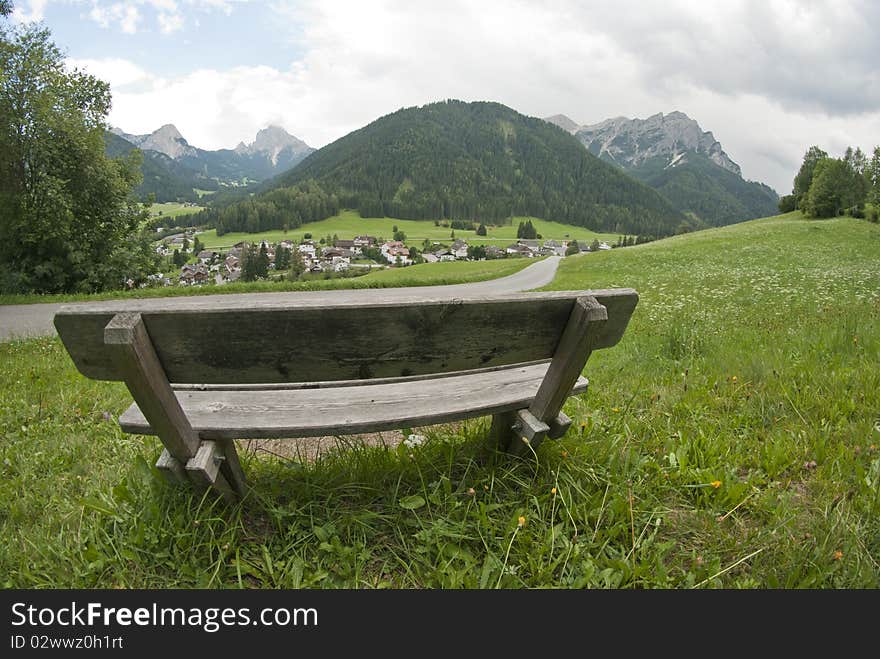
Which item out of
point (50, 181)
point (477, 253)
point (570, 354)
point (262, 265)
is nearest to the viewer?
point (570, 354)

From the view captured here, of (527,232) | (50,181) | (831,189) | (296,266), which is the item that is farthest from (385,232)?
(50,181)

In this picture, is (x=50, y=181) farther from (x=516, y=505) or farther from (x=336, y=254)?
(x=336, y=254)

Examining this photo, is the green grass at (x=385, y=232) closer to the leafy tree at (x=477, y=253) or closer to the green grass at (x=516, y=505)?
the leafy tree at (x=477, y=253)

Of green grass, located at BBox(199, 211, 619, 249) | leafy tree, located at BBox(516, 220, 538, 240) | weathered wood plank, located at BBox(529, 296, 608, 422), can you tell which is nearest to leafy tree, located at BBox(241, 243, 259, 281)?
weathered wood plank, located at BBox(529, 296, 608, 422)

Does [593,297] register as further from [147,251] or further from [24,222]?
[147,251]

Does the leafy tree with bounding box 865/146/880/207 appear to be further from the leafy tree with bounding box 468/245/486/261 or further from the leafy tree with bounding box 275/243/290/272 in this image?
the leafy tree with bounding box 275/243/290/272

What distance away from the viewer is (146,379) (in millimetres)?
1816

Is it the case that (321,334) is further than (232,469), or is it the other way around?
(232,469)

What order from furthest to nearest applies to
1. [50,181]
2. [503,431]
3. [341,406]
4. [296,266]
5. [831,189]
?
1. [831,189]
2. [296,266]
3. [50,181]
4. [503,431]
5. [341,406]

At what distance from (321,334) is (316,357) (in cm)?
12

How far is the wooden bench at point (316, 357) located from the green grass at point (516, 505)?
0.36 m

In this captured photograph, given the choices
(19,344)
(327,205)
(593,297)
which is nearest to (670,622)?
(593,297)

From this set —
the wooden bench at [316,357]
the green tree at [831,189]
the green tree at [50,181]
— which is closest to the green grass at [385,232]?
the green tree at [831,189]

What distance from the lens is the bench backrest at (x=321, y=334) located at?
5.98 feet
